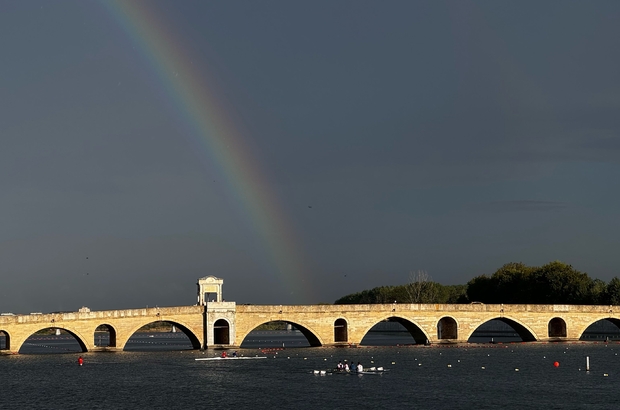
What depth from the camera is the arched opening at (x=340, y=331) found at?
10288 cm

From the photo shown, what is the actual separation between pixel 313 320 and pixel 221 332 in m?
10.6

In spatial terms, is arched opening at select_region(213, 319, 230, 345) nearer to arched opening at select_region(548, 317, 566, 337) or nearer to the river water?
the river water

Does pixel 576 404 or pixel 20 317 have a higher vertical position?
pixel 20 317

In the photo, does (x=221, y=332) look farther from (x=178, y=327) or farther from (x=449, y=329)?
(x=449, y=329)

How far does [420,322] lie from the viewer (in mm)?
105250

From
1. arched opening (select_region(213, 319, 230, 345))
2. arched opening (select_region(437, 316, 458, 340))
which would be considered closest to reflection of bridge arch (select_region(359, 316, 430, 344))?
arched opening (select_region(437, 316, 458, 340))

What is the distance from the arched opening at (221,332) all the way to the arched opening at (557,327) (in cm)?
4460

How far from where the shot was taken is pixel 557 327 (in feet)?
378

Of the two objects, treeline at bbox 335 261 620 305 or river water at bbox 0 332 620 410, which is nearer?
river water at bbox 0 332 620 410

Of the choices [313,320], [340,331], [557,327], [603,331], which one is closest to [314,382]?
[313,320]

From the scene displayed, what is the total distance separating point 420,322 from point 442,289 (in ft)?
315

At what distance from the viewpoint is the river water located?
5600cm

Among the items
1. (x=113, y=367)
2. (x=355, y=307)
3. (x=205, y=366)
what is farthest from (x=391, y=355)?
(x=113, y=367)

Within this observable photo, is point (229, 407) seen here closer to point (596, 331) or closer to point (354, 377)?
point (354, 377)
